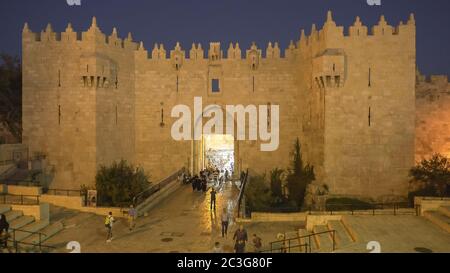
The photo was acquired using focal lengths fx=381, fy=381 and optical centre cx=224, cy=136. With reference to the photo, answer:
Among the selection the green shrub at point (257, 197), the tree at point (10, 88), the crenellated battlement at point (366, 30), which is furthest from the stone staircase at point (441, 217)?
the tree at point (10, 88)

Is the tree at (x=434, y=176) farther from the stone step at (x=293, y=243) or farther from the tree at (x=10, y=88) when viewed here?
the tree at (x=10, y=88)

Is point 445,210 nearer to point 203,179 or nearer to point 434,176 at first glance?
point 434,176

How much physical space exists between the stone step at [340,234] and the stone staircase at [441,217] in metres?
3.31

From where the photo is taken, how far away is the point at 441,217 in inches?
562

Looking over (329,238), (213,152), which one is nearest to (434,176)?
(329,238)

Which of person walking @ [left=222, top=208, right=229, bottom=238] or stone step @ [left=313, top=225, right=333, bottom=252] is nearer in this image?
stone step @ [left=313, top=225, right=333, bottom=252]

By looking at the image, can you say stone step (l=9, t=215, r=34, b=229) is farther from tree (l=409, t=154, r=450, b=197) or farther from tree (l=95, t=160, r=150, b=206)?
tree (l=409, t=154, r=450, b=197)

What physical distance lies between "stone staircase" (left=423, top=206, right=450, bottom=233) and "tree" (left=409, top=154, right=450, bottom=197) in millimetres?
5062

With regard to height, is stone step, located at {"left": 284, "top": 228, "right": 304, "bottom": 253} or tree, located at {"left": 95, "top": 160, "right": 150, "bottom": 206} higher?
tree, located at {"left": 95, "top": 160, "right": 150, "bottom": 206}

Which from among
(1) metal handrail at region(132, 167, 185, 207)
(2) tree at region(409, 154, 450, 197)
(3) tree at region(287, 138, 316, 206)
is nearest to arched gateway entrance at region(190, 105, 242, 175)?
(1) metal handrail at region(132, 167, 185, 207)

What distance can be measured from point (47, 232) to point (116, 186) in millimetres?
5235

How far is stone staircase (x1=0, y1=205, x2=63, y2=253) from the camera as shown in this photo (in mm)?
12961

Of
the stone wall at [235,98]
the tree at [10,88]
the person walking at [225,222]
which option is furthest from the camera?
the tree at [10,88]

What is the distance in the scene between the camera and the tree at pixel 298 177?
23234 millimetres
